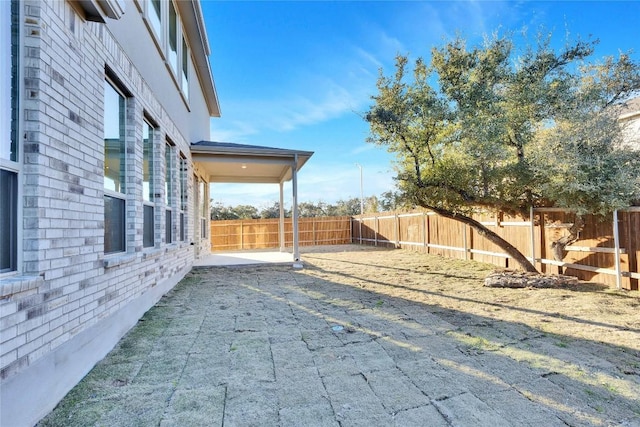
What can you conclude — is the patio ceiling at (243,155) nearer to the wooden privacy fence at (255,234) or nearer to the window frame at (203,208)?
the window frame at (203,208)

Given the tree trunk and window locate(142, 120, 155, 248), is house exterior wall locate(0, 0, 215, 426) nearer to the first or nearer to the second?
window locate(142, 120, 155, 248)

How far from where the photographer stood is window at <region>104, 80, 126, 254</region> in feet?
12.4

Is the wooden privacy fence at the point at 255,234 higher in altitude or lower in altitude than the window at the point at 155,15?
lower

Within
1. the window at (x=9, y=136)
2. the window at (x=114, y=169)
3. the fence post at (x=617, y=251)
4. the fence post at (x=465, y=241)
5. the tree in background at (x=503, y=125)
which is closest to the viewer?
the window at (x=9, y=136)

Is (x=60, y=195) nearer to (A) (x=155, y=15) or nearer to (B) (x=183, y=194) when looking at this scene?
(A) (x=155, y=15)

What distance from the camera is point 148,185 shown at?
209 inches

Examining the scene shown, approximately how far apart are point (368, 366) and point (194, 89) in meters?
9.59

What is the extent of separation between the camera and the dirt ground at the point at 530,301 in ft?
13.5

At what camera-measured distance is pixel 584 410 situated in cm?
235

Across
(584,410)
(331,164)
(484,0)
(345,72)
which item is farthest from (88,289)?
(331,164)

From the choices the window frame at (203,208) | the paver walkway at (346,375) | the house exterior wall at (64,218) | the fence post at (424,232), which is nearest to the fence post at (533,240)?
the paver walkway at (346,375)

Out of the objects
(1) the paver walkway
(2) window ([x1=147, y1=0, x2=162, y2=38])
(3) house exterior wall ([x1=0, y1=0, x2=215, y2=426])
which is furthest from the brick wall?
(2) window ([x1=147, y1=0, x2=162, y2=38])

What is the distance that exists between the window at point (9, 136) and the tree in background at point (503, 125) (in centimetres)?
630

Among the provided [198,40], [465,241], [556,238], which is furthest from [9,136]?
[465,241]
